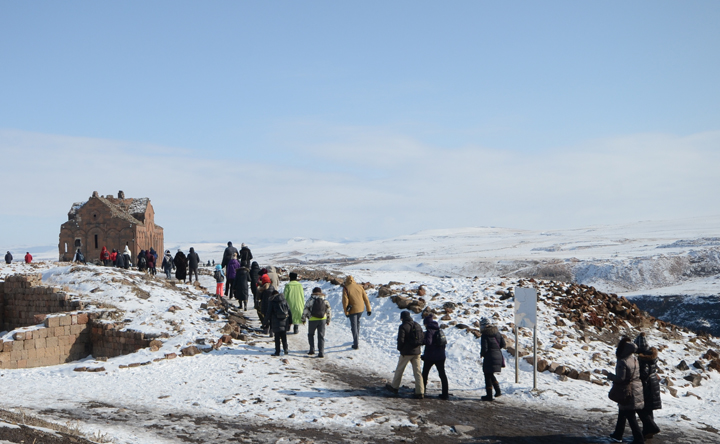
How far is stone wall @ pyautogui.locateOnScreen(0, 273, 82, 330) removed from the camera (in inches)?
860

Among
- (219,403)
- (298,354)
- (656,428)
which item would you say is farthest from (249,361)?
(656,428)

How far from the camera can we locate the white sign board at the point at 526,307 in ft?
40.9

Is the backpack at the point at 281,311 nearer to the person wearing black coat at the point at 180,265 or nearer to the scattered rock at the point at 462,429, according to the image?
the scattered rock at the point at 462,429

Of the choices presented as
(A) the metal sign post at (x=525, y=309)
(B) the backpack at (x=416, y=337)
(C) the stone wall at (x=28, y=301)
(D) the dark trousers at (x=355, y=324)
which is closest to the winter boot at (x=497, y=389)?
(A) the metal sign post at (x=525, y=309)

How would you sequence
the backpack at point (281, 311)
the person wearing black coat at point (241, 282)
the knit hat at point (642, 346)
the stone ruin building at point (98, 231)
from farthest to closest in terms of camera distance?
1. the stone ruin building at point (98, 231)
2. the person wearing black coat at point (241, 282)
3. the backpack at point (281, 311)
4. the knit hat at point (642, 346)

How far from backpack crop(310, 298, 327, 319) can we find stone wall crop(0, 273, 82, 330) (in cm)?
1149

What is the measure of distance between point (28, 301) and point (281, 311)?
1518 cm

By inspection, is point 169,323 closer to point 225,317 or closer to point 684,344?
point 225,317

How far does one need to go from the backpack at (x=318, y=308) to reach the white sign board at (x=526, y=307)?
5.24 metres

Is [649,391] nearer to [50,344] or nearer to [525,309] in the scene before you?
[525,309]

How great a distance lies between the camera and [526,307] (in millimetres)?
12656


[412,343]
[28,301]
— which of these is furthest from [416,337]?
[28,301]

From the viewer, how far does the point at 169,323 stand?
1812 cm

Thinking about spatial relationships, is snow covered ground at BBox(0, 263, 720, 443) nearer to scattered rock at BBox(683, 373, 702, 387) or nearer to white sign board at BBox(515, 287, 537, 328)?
scattered rock at BBox(683, 373, 702, 387)
